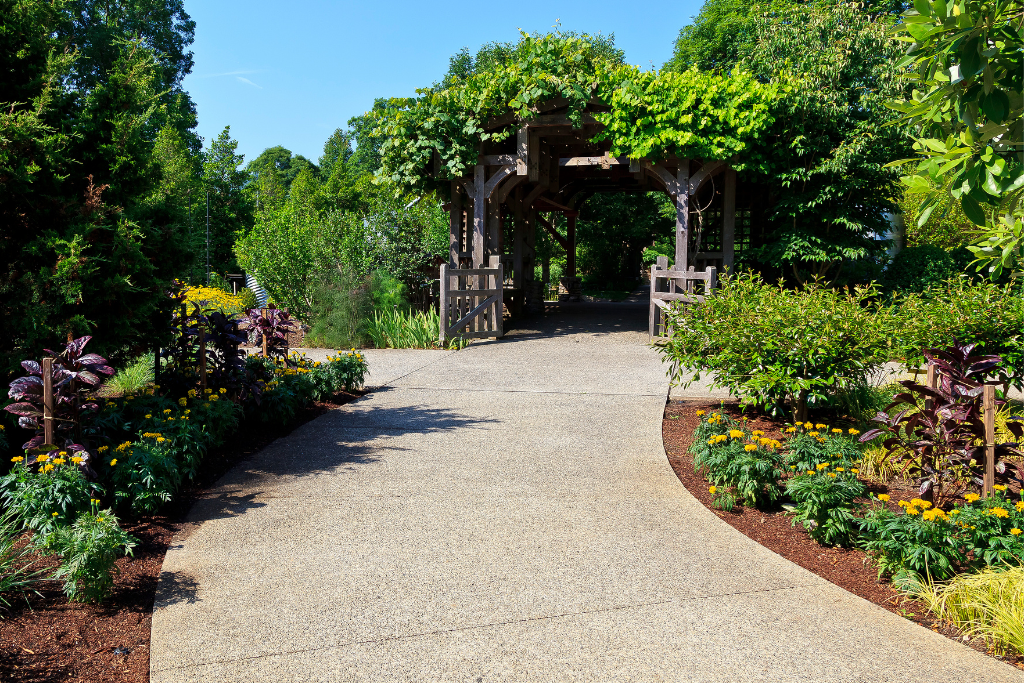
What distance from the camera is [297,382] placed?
693 cm

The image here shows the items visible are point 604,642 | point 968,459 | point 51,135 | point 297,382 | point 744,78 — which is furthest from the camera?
point 744,78

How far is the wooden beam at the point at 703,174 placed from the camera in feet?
40.4

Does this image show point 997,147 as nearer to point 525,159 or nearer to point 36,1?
point 36,1

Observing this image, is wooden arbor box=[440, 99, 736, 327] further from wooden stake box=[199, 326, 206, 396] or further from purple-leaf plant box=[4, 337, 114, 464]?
purple-leaf plant box=[4, 337, 114, 464]

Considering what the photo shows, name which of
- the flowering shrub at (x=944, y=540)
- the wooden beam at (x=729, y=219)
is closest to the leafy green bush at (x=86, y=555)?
the flowering shrub at (x=944, y=540)

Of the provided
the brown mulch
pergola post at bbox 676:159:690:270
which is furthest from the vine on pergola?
the brown mulch

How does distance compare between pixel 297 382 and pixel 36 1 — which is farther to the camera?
pixel 297 382

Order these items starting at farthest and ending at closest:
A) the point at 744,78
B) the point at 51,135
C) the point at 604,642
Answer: the point at 744,78, the point at 51,135, the point at 604,642

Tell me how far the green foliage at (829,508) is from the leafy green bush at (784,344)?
160 cm

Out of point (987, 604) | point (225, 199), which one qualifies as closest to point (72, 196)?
point (987, 604)

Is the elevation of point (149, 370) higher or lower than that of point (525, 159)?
lower

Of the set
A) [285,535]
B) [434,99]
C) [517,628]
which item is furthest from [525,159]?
[517,628]

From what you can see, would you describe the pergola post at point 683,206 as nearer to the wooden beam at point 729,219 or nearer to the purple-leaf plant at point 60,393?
the wooden beam at point 729,219

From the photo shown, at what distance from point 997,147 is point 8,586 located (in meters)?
4.50
